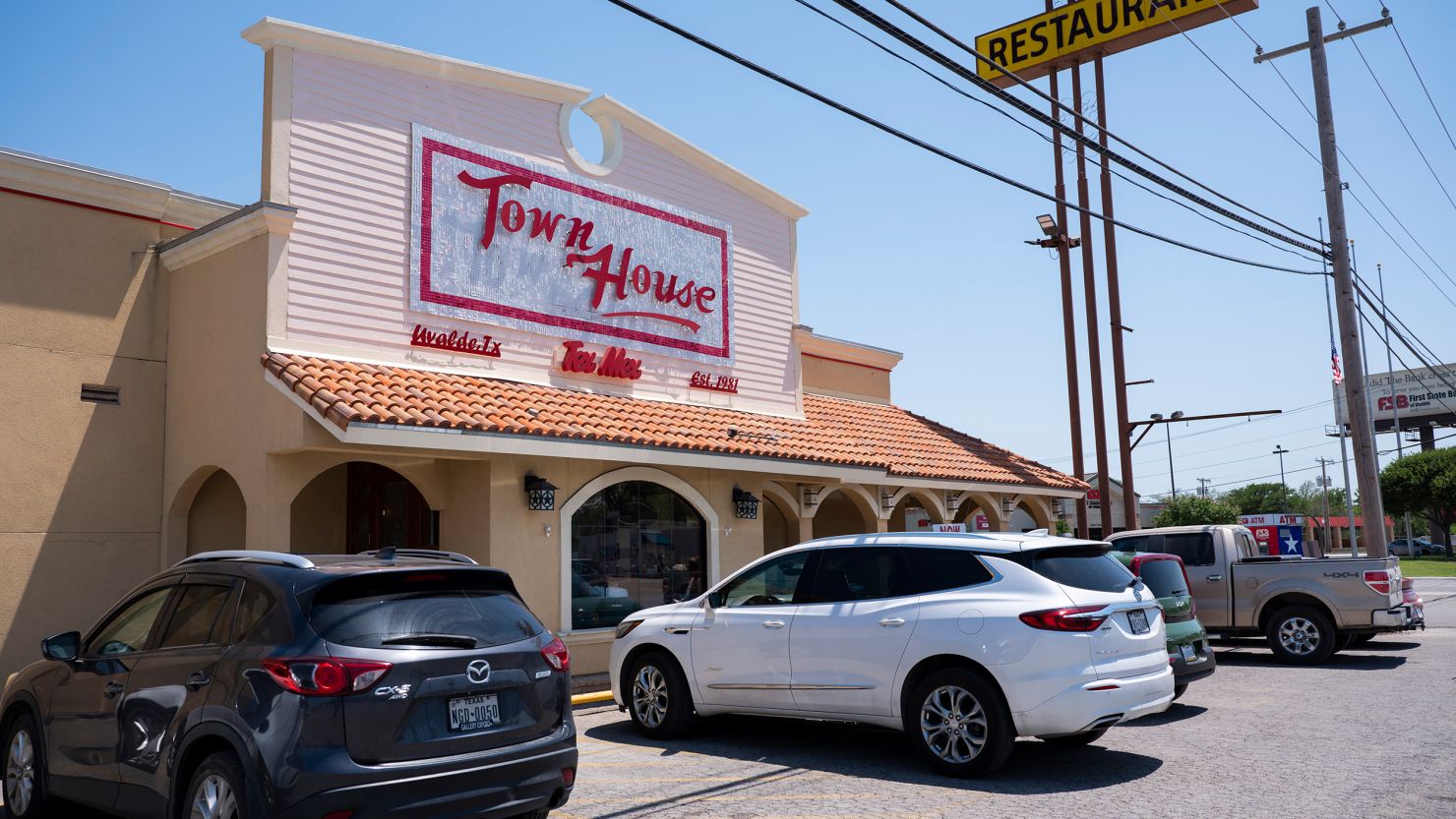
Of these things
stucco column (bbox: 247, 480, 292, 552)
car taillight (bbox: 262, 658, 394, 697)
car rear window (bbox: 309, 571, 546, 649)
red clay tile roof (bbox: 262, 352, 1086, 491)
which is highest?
red clay tile roof (bbox: 262, 352, 1086, 491)

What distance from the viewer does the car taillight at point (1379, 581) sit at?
14.1 meters

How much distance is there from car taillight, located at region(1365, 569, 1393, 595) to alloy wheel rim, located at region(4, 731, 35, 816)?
14549 millimetres

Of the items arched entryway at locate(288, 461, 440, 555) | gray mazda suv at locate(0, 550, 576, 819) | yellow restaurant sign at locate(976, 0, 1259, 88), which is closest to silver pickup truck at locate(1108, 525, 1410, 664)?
arched entryway at locate(288, 461, 440, 555)

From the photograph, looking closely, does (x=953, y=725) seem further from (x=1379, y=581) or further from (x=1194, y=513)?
(x=1194, y=513)

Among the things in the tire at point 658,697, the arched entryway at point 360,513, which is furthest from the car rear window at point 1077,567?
the arched entryway at point 360,513

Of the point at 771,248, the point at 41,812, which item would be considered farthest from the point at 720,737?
the point at 771,248

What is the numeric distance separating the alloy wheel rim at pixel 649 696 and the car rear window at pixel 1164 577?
16.4 ft

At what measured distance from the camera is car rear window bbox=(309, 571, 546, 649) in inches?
212

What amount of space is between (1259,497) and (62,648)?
410 feet

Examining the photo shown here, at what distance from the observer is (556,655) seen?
19.9 ft

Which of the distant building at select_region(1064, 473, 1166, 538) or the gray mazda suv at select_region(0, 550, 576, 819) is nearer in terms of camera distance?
the gray mazda suv at select_region(0, 550, 576, 819)

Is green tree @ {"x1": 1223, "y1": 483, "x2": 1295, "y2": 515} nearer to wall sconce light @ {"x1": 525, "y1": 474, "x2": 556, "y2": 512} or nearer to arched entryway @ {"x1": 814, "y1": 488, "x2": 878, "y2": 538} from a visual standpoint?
arched entryway @ {"x1": 814, "y1": 488, "x2": 878, "y2": 538}

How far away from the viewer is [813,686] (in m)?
8.45

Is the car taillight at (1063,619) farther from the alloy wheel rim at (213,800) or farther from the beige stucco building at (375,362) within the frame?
the beige stucco building at (375,362)
